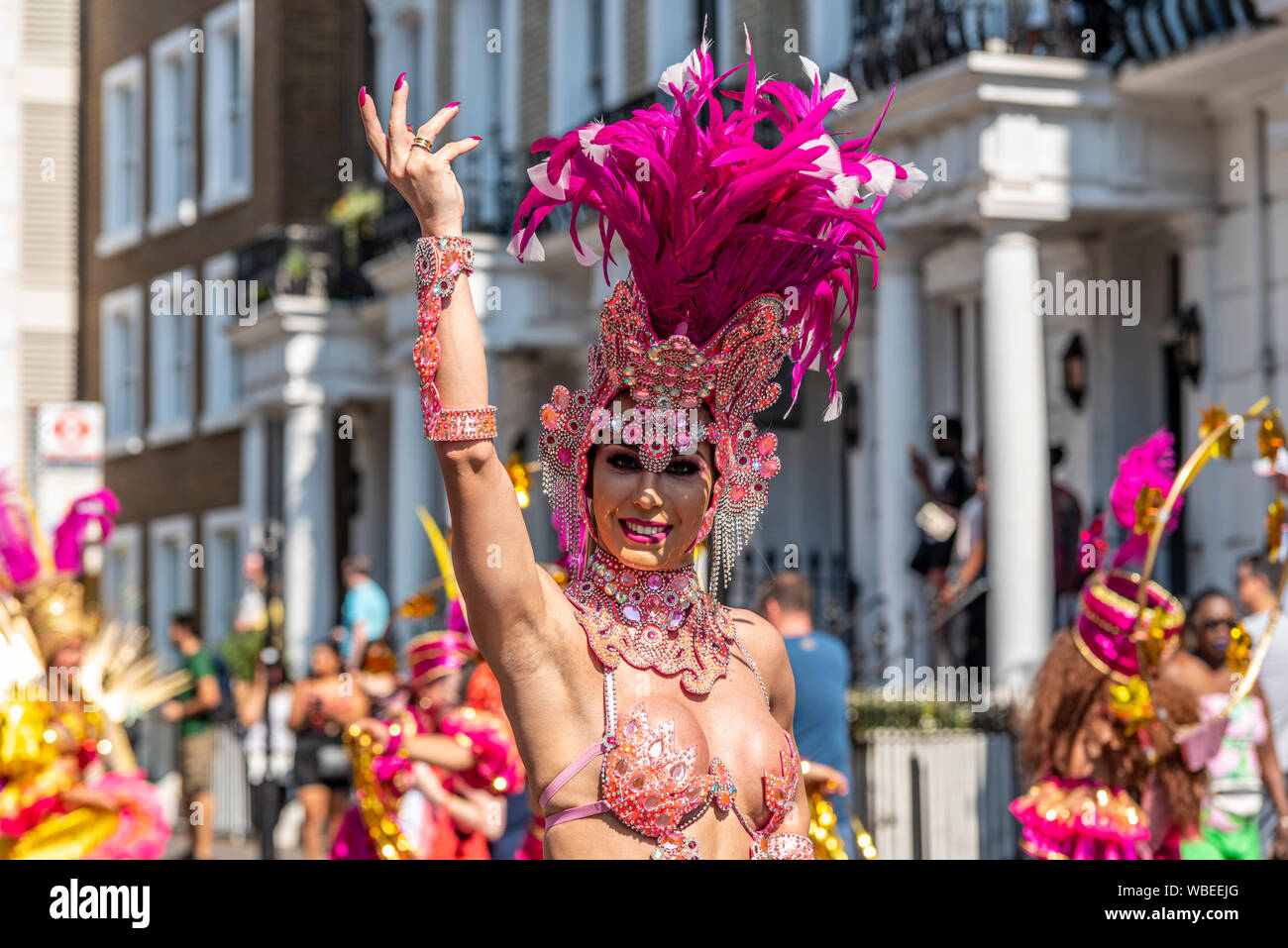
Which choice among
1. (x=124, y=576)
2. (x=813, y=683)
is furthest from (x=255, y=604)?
(x=813, y=683)

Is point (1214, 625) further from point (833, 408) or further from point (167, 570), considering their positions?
point (167, 570)

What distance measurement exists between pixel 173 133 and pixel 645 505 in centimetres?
2606

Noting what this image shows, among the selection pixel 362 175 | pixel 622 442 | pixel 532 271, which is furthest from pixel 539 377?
pixel 622 442

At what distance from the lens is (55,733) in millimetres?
7270

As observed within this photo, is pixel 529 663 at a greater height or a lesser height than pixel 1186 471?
lesser

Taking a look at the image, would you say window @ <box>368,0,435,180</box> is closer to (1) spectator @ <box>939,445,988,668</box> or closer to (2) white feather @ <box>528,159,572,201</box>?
(1) spectator @ <box>939,445,988,668</box>

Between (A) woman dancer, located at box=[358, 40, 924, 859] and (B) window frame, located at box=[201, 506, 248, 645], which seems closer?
(A) woman dancer, located at box=[358, 40, 924, 859]

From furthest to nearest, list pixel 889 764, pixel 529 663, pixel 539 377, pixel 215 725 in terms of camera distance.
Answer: pixel 539 377, pixel 215 725, pixel 889 764, pixel 529 663

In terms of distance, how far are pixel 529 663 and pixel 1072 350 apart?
1097cm

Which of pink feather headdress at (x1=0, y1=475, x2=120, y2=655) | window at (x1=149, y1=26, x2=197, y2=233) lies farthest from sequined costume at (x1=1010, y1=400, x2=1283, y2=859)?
window at (x1=149, y1=26, x2=197, y2=233)

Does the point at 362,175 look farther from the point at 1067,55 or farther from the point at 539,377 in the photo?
the point at 1067,55

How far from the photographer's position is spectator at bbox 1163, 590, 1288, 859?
23.1 ft

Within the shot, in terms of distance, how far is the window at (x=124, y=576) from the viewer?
29078 mm

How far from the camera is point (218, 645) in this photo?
23.6 metres
